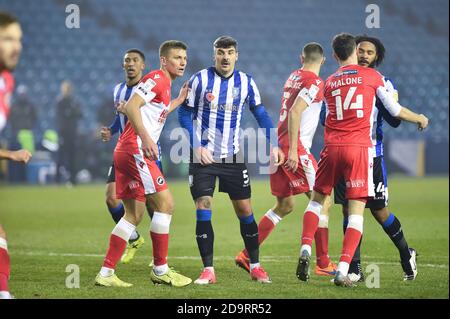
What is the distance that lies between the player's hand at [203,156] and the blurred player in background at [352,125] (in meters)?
0.90

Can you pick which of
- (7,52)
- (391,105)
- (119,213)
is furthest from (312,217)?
(7,52)

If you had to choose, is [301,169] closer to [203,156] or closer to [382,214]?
[382,214]

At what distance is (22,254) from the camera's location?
8570mm

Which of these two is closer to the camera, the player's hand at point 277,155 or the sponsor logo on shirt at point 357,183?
the sponsor logo on shirt at point 357,183

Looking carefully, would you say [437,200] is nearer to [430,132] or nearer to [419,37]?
[430,132]

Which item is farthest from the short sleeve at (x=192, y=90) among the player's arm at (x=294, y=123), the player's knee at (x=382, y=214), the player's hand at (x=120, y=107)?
the player's knee at (x=382, y=214)

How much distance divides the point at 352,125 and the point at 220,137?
108 centimetres

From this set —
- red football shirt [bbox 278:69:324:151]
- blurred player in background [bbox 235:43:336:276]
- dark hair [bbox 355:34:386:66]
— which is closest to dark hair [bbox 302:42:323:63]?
blurred player in background [bbox 235:43:336:276]

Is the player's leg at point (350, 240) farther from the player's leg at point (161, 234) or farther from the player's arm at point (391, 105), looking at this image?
the player's leg at point (161, 234)

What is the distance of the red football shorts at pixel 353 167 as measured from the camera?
6.46 meters

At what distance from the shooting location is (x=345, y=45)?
6.53m

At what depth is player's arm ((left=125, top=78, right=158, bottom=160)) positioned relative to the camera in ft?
20.4
